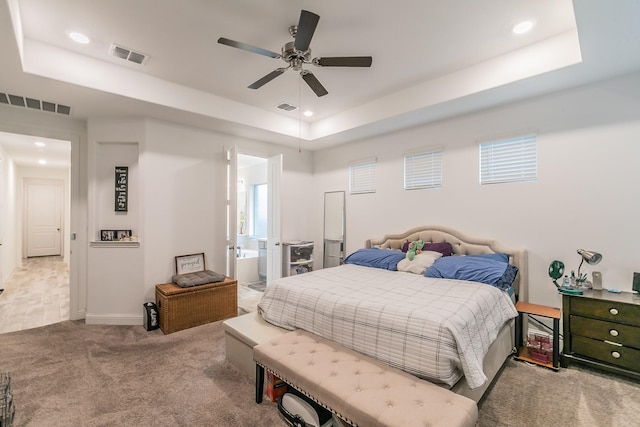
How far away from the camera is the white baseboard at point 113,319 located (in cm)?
365

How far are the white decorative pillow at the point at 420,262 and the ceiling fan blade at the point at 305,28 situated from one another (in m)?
2.51

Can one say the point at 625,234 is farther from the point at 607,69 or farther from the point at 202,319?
the point at 202,319

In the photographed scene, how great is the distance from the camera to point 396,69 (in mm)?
3145

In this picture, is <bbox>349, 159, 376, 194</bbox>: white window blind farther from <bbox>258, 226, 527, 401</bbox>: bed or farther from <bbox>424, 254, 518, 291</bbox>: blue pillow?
<bbox>424, 254, 518, 291</bbox>: blue pillow

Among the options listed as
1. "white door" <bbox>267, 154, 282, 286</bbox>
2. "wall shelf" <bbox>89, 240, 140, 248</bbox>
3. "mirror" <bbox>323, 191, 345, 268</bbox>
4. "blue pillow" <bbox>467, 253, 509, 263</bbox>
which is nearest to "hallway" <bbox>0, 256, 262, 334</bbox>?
"white door" <bbox>267, 154, 282, 286</bbox>

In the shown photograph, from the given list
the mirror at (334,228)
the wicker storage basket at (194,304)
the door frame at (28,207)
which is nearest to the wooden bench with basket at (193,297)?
the wicker storage basket at (194,304)

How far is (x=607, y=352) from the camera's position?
95.9 inches

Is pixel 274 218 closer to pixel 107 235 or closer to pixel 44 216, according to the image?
pixel 107 235

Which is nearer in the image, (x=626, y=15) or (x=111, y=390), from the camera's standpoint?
(x=626, y=15)

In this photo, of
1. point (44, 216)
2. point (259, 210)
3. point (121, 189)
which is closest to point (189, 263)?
point (121, 189)

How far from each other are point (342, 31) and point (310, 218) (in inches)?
140

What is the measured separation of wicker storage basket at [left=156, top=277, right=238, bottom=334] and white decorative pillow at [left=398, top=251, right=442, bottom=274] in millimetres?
2257

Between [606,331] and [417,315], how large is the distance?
1905 millimetres

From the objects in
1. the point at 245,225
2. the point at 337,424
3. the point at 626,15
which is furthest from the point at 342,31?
the point at 245,225
